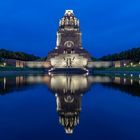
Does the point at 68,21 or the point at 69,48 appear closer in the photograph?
the point at 69,48

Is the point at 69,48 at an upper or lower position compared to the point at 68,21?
lower

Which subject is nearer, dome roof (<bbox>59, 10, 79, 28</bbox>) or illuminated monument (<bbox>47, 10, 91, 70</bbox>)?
illuminated monument (<bbox>47, 10, 91, 70</bbox>)

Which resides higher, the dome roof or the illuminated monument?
the dome roof

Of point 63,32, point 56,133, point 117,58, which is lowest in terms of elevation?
point 56,133

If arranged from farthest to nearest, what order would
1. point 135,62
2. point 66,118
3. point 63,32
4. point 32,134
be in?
point 63,32
point 135,62
point 66,118
point 32,134

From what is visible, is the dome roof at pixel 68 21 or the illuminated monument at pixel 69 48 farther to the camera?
the dome roof at pixel 68 21

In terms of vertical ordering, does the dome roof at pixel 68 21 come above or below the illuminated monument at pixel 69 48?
above

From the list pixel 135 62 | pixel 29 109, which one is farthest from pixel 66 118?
pixel 135 62

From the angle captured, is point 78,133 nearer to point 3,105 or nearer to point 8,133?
point 8,133

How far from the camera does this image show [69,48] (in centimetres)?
13062

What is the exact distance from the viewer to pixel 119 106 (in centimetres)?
1403

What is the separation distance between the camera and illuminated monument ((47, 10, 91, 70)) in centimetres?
12100

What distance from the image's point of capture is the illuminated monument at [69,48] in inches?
4764

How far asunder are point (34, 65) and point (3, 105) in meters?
106
